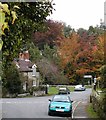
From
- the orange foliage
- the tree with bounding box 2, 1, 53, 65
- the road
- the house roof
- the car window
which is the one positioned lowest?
the road

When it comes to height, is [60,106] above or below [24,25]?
below

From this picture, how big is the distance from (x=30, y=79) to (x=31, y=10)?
29.5 m

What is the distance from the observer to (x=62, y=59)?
3903cm

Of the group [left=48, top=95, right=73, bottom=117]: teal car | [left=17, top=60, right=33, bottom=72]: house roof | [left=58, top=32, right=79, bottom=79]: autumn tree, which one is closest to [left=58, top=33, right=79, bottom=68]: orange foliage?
[left=58, top=32, right=79, bottom=79]: autumn tree

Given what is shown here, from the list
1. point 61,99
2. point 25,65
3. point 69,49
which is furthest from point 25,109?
point 25,65

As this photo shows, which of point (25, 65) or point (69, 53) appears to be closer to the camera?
point (69, 53)

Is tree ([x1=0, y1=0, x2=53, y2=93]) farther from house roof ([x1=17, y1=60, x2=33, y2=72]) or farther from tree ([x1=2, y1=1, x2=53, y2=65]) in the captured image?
house roof ([x1=17, y1=60, x2=33, y2=72])

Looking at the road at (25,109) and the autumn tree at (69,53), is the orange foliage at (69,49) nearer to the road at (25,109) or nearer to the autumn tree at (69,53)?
the autumn tree at (69,53)

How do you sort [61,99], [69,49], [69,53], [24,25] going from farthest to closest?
1. [69,49]
2. [69,53]
3. [61,99]
4. [24,25]

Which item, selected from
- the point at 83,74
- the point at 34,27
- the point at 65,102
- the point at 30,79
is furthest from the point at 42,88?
the point at 34,27

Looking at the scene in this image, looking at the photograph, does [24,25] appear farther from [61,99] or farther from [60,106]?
[61,99]

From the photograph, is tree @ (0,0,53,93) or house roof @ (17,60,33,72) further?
Answer: house roof @ (17,60,33,72)

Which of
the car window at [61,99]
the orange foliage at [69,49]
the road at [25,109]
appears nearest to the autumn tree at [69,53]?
the orange foliage at [69,49]

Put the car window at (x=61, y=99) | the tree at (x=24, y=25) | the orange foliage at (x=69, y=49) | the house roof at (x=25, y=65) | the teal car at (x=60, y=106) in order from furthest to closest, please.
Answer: the house roof at (x=25, y=65), the orange foliage at (x=69, y=49), the car window at (x=61, y=99), the teal car at (x=60, y=106), the tree at (x=24, y=25)
